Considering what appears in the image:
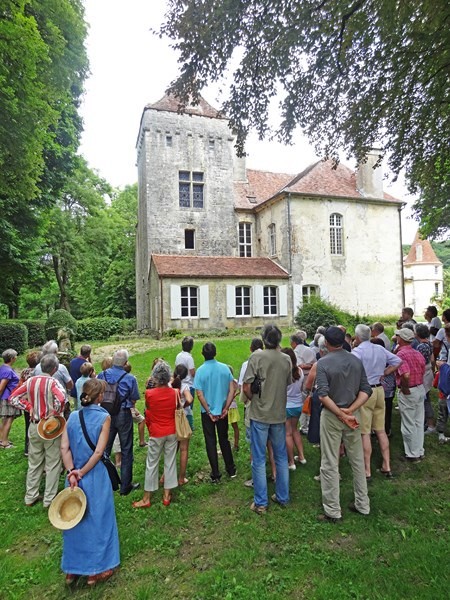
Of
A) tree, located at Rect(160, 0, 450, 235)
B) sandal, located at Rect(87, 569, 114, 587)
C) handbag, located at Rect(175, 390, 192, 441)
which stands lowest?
sandal, located at Rect(87, 569, 114, 587)

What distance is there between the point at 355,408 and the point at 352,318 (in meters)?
19.4

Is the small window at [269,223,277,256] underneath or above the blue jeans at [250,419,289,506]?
above

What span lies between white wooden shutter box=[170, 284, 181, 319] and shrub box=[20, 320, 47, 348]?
277 inches

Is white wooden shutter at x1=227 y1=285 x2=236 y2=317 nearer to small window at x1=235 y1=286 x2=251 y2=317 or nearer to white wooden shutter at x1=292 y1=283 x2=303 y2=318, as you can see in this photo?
small window at x1=235 y1=286 x2=251 y2=317

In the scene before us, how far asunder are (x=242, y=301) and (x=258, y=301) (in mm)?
996

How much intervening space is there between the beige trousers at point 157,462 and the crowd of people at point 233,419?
0.01m

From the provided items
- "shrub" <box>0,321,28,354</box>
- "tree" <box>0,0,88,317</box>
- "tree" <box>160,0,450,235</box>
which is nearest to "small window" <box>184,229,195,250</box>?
"tree" <box>0,0,88,317</box>

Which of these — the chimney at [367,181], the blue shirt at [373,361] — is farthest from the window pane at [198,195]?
the blue shirt at [373,361]

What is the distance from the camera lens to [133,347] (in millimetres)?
18625

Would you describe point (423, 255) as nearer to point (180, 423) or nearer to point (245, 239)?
point (245, 239)

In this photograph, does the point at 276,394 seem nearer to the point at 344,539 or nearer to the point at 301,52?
the point at 344,539

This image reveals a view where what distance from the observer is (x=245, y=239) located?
27.0m

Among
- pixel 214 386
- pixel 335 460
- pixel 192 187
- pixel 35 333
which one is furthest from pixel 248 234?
pixel 335 460

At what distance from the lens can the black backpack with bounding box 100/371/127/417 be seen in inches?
183
